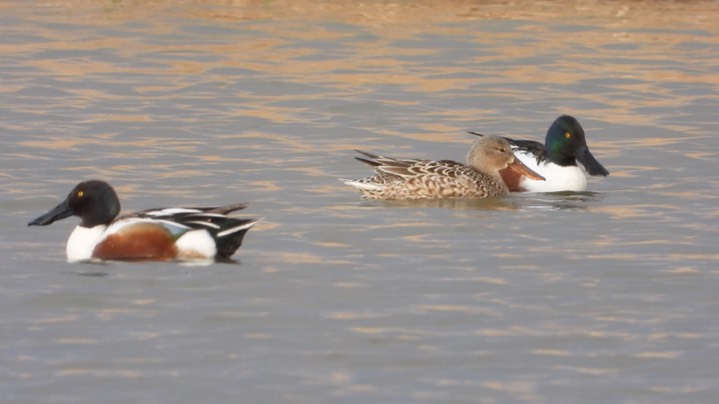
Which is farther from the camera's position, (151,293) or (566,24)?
(566,24)

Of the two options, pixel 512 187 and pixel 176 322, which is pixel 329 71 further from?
pixel 176 322

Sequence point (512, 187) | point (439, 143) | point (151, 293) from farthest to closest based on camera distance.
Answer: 1. point (439, 143)
2. point (512, 187)
3. point (151, 293)

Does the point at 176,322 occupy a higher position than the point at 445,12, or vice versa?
the point at 445,12

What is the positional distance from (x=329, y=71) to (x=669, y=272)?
9.28m

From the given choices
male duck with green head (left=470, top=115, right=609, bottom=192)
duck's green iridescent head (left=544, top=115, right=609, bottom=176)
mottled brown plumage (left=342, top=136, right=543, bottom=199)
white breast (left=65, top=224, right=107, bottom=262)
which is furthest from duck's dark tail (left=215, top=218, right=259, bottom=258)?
duck's green iridescent head (left=544, top=115, right=609, bottom=176)

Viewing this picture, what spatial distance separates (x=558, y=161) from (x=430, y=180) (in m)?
1.38

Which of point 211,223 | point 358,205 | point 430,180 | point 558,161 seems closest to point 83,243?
point 211,223

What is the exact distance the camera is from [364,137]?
1484cm

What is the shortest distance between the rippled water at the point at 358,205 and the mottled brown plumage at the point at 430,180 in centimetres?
14

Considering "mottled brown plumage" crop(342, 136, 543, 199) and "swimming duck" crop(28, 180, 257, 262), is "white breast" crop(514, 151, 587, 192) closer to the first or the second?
"mottled brown plumage" crop(342, 136, 543, 199)

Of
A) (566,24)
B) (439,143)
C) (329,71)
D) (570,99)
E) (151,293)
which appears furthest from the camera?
(566,24)

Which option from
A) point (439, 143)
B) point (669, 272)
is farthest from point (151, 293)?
point (439, 143)

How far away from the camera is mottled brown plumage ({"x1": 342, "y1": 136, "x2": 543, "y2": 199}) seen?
12.0 m

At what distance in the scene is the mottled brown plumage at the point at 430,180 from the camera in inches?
474
